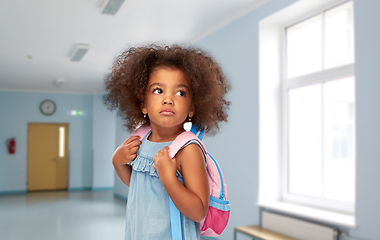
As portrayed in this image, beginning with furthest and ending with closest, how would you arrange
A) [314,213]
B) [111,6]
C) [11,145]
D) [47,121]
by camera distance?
[47,121] < [11,145] < [111,6] < [314,213]

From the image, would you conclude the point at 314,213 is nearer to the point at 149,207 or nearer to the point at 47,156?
the point at 149,207

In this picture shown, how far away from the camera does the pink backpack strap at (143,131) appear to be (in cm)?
103

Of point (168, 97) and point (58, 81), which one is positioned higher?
point (58, 81)

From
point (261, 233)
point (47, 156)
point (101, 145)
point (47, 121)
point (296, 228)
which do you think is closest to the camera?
point (296, 228)

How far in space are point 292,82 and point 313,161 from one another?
848 mm

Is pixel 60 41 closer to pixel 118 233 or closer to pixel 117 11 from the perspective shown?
pixel 117 11

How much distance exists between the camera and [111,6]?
3473mm

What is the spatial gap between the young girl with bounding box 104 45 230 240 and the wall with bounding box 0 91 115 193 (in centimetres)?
890

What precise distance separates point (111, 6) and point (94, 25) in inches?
31.5

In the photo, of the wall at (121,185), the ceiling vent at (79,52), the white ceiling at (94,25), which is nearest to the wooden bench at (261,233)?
the white ceiling at (94,25)

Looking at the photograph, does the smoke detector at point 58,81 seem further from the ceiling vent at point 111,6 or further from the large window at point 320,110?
the large window at point 320,110

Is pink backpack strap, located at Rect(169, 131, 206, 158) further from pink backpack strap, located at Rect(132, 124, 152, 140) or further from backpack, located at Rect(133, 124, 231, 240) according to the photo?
pink backpack strap, located at Rect(132, 124, 152, 140)

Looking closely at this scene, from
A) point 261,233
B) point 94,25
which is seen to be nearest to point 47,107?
point 94,25

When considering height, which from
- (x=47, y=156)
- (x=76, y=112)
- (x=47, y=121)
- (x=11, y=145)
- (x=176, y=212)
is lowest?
(x=47, y=156)
